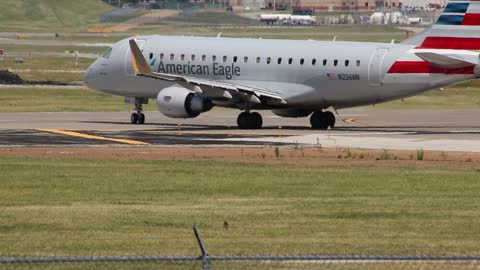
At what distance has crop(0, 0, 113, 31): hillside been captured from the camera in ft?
553

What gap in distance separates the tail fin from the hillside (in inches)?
4729

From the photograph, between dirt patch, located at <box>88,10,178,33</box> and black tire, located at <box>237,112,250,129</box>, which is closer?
black tire, located at <box>237,112,250,129</box>

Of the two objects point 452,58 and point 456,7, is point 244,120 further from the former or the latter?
point 456,7

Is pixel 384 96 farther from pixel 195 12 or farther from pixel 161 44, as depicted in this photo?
pixel 195 12

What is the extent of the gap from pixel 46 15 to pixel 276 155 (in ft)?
440

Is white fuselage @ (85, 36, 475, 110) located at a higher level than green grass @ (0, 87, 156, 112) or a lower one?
higher

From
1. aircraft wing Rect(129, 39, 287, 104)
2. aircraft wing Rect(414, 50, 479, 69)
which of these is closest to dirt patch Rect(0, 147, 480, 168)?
aircraft wing Rect(414, 50, 479, 69)

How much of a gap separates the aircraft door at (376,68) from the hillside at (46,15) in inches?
4696

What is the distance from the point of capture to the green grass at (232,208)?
76.1 feet

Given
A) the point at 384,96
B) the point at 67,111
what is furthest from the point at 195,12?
the point at 384,96

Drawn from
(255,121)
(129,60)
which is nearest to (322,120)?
(255,121)

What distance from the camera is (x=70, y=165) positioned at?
37250mm

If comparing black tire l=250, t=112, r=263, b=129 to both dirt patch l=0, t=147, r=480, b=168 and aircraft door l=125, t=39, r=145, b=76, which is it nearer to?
aircraft door l=125, t=39, r=145, b=76

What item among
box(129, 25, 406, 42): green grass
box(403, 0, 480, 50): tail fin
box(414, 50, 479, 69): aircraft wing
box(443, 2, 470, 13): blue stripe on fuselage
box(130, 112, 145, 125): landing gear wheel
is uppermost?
box(443, 2, 470, 13): blue stripe on fuselage
